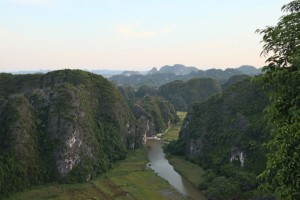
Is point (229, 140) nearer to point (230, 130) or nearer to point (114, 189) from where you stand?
point (230, 130)

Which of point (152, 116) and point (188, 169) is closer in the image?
point (188, 169)

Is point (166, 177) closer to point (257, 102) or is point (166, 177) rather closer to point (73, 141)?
point (73, 141)

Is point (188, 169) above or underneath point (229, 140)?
underneath

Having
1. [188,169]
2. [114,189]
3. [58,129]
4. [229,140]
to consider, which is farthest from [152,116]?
[114,189]

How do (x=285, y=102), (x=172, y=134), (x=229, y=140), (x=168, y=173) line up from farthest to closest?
(x=172, y=134)
(x=229, y=140)
(x=168, y=173)
(x=285, y=102)

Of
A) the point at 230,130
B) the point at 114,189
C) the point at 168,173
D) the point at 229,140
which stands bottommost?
the point at 168,173

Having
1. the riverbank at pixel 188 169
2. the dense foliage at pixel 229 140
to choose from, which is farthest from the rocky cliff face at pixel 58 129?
the dense foliage at pixel 229 140

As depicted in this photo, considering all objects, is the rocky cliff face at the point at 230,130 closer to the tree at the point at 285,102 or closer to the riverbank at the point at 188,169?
the riverbank at the point at 188,169

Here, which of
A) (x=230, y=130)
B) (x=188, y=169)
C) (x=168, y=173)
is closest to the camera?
(x=168, y=173)
